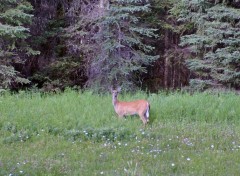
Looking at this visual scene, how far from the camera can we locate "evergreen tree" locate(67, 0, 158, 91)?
15859 mm

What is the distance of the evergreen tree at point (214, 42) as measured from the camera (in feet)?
48.6

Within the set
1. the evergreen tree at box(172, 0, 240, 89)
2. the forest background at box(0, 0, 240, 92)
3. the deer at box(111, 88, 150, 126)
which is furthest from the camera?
the forest background at box(0, 0, 240, 92)

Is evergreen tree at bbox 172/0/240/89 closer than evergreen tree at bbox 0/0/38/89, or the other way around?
evergreen tree at bbox 0/0/38/89

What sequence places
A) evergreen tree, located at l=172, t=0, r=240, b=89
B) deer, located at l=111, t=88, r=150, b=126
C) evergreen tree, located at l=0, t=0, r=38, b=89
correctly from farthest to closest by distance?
evergreen tree, located at l=172, t=0, r=240, b=89 < evergreen tree, located at l=0, t=0, r=38, b=89 < deer, located at l=111, t=88, r=150, b=126

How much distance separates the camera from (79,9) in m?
18.4

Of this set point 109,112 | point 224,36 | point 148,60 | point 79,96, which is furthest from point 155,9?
point 109,112

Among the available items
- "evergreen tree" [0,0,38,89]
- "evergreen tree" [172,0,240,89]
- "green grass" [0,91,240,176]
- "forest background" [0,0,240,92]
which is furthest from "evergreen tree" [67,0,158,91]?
"green grass" [0,91,240,176]

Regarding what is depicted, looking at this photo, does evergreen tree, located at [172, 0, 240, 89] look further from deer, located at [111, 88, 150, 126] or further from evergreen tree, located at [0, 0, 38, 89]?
evergreen tree, located at [0, 0, 38, 89]

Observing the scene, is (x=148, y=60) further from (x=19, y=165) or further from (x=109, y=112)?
(x=19, y=165)

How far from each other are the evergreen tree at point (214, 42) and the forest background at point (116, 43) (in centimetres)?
3

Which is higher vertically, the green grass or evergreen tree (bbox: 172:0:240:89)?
evergreen tree (bbox: 172:0:240:89)

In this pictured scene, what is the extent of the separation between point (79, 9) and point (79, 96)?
22.4 feet

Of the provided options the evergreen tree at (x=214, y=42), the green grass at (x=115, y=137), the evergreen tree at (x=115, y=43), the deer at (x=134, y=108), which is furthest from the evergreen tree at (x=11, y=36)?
the evergreen tree at (x=214, y=42)

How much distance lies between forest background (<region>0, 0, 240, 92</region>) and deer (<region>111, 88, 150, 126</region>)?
4.98m
